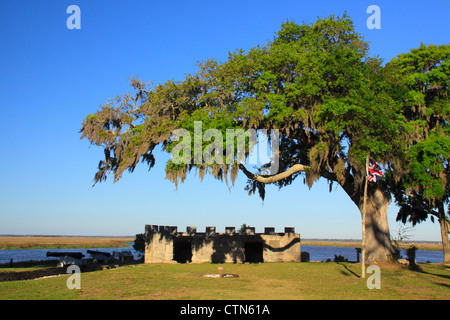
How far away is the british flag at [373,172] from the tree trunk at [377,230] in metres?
5.81

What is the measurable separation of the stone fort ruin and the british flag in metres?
12.4

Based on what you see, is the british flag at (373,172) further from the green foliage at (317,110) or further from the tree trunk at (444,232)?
the tree trunk at (444,232)

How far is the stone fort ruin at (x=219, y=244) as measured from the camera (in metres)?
28.8

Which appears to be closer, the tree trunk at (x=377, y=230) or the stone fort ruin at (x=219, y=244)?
the tree trunk at (x=377, y=230)

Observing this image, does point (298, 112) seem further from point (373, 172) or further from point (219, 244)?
point (219, 244)

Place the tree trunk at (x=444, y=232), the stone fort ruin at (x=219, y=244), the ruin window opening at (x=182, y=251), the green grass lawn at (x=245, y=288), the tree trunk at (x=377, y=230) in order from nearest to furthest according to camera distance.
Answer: the green grass lawn at (x=245, y=288)
the tree trunk at (x=377, y=230)
the stone fort ruin at (x=219, y=244)
the tree trunk at (x=444, y=232)
the ruin window opening at (x=182, y=251)

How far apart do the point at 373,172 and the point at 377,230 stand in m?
6.64

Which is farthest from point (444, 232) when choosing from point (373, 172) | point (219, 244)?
point (219, 244)

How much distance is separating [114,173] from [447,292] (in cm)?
1857

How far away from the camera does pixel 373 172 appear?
18.9 m

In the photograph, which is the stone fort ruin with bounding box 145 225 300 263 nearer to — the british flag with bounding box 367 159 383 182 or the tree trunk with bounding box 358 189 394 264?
the tree trunk with bounding box 358 189 394 264

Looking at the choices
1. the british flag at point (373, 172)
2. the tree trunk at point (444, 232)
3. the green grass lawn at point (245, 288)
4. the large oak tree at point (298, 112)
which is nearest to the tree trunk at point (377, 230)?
the large oak tree at point (298, 112)
